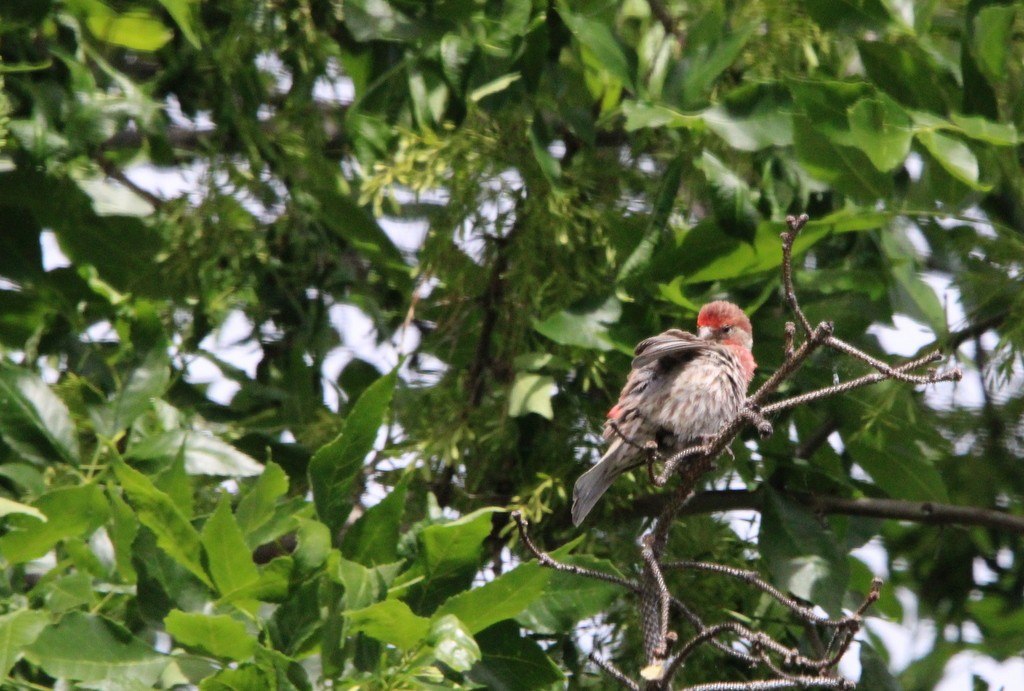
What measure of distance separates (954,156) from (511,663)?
2.02 metres

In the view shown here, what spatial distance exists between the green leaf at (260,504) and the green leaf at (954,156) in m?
2.17

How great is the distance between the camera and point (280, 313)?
531 centimetres

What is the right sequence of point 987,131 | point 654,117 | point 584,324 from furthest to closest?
point 584,324
point 654,117
point 987,131

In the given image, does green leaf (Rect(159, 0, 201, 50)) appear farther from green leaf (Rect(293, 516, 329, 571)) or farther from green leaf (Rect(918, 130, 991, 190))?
green leaf (Rect(918, 130, 991, 190))

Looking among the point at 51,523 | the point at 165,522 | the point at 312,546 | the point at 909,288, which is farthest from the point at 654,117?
the point at 51,523

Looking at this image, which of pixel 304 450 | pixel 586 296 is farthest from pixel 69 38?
pixel 586 296

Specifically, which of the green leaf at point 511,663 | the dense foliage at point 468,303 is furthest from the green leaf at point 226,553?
the green leaf at point 511,663

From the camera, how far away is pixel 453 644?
128 inches

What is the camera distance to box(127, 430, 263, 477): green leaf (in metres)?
4.25

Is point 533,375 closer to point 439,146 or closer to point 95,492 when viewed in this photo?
point 439,146

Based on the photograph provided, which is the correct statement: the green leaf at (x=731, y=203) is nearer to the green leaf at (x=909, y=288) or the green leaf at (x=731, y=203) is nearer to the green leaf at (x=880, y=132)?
the green leaf at (x=880, y=132)

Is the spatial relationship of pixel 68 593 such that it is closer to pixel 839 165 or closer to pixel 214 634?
pixel 214 634

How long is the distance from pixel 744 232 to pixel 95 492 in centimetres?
215

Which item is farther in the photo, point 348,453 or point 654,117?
point 654,117
